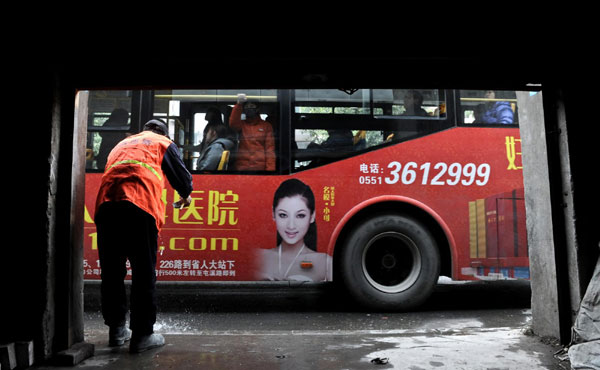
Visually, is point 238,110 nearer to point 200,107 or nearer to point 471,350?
point 200,107

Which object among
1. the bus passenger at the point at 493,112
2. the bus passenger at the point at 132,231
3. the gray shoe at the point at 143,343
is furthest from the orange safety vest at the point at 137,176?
the bus passenger at the point at 493,112

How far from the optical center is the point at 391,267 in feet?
17.1

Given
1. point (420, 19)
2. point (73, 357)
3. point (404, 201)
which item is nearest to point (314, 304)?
point (404, 201)

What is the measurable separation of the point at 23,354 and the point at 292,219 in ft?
9.65

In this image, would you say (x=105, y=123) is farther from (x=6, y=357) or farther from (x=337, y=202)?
(x=6, y=357)

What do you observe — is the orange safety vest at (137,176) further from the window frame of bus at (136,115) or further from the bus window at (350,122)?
the bus window at (350,122)

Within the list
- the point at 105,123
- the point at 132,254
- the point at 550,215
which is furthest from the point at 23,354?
the point at 550,215

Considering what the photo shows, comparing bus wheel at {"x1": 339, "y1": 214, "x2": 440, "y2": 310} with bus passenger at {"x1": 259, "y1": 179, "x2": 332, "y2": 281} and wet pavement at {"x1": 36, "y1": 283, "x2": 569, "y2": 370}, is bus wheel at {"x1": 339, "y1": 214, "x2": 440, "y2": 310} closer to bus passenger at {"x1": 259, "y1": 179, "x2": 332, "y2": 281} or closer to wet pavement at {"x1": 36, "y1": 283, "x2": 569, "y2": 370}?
wet pavement at {"x1": 36, "y1": 283, "x2": 569, "y2": 370}

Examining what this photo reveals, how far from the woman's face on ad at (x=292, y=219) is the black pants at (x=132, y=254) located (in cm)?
201

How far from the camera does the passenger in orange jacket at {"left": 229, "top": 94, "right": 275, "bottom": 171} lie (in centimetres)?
511

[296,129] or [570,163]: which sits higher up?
[296,129]

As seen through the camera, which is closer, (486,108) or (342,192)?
(342,192)

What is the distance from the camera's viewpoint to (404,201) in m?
5.11

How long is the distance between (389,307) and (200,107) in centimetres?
314
